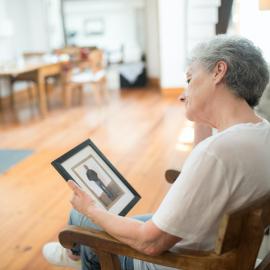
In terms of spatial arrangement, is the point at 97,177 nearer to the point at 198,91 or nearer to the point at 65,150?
the point at 198,91

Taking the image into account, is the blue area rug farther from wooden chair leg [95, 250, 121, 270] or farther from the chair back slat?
the chair back slat

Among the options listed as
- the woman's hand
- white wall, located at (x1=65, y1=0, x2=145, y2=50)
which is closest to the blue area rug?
the woman's hand

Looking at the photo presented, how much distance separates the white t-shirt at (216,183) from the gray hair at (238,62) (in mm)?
109

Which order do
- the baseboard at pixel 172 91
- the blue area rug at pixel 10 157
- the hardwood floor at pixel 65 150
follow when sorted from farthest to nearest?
the baseboard at pixel 172 91
the blue area rug at pixel 10 157
the hardwood floor at pixel 65 150

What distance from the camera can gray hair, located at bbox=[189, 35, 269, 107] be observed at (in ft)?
3.03

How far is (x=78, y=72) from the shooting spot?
5805mm

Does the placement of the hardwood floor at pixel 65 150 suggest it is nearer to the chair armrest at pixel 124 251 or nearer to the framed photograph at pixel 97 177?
the framed photograph at pixel 97 177

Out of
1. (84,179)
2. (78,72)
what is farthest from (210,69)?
(78,72)

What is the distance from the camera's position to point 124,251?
3.12 ft

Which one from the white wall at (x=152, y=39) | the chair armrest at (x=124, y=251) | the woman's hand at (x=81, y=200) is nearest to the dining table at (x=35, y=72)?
the white wall at (x=152, y=39)

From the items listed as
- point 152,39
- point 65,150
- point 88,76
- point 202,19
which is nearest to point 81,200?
point 65,150

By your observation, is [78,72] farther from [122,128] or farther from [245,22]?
[245,22]

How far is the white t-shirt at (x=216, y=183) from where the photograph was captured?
0.84 m

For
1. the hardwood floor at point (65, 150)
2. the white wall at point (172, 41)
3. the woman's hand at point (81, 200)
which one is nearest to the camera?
the woman's hand at point (81, 200)
